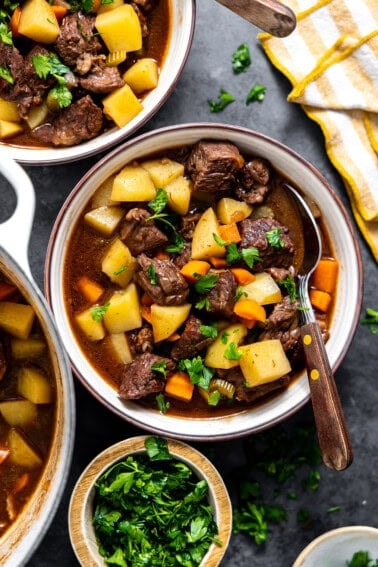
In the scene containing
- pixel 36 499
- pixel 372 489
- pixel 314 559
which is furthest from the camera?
pixel 372 489

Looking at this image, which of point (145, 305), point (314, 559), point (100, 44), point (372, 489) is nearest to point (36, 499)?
point (145, 305)

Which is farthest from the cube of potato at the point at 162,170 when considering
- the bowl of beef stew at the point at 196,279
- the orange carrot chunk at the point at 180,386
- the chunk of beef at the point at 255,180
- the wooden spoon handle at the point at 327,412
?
the wooden spoon handle at the point at 327,412

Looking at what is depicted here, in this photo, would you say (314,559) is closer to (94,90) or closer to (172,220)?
(172,220)

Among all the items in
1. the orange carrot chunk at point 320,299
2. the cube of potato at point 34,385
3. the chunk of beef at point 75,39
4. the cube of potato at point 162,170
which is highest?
the chunk of beef at point 75,39

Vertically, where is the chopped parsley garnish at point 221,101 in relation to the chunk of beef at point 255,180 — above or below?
above

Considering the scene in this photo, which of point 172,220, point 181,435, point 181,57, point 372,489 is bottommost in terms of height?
point 372,489

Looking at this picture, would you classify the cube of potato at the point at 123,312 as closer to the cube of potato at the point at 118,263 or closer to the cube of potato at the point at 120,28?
the cube of potato at the point at 118,263
